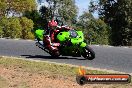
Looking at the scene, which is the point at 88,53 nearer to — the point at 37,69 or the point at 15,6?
the point at 37,69

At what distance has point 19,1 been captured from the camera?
187 ft

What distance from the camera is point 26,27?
5631 cm

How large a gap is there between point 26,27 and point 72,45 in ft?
141

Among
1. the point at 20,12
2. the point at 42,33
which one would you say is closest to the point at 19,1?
the point at 20,12

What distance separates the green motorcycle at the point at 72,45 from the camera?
13.4 m

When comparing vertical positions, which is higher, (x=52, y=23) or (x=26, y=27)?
(x=26, y=27)

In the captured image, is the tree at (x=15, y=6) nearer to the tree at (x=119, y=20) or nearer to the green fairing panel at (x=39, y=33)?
the tree at (x=119, y=20)

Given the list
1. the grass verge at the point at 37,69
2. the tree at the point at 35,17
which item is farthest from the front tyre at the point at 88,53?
the tree at the point at 35,17

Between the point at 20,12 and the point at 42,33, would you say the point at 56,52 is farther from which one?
the point at 20,12

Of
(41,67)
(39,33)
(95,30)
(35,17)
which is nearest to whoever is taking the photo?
(41,67)

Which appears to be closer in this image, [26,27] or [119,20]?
[119,20]

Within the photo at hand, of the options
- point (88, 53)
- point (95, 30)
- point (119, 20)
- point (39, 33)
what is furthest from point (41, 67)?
point (95, 30)

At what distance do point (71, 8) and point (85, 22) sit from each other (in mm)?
→ 6134

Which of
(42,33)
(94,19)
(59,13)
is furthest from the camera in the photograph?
(59,13)
